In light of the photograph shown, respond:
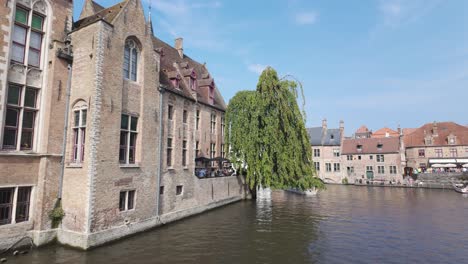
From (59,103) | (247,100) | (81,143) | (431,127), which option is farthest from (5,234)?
(431,127)

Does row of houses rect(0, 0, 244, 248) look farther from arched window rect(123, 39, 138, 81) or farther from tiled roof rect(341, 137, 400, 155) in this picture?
tiled roof rect(341, 137, 400, 155)

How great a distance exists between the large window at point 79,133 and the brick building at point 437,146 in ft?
184

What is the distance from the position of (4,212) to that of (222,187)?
624 inches

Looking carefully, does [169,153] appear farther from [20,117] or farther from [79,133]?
[20,117]

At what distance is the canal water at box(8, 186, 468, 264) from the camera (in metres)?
11.2

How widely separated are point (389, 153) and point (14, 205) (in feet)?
172

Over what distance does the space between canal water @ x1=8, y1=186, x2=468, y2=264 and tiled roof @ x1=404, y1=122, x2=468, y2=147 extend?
32.7 m

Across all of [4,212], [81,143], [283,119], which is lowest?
[4,212]

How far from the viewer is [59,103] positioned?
13.0 meters

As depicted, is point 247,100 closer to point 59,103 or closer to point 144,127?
point 144,127

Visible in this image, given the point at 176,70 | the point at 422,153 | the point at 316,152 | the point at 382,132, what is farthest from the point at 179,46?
the point at 382,132

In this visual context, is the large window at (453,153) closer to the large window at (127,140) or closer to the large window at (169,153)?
the large window at (169,153)

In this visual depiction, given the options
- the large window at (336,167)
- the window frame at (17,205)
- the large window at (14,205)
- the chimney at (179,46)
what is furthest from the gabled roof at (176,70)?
the large window at (336,167)

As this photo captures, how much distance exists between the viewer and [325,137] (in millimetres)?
54781
